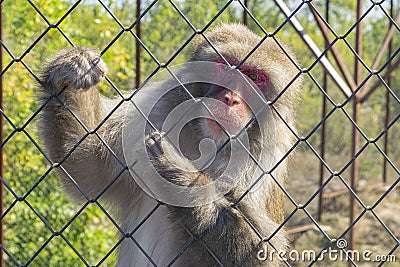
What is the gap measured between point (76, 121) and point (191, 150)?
57 cm

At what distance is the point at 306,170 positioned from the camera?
10180 mm

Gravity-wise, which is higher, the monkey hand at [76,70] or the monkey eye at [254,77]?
the monkey hand at [76,70]

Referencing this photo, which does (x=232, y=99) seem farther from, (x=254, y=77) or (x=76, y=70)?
(x=76, y=70)

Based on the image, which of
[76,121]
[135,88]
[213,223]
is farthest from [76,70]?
[135,88]

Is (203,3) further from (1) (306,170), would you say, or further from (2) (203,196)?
(2) (203,196)

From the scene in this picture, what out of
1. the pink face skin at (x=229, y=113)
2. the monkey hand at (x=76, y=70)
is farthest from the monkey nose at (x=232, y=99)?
the monkey hand at (x=76, y=70)

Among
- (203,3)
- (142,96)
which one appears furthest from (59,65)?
(203,3)

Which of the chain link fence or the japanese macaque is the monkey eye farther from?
the chain link fence

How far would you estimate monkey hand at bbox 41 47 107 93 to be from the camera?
8.88 feet

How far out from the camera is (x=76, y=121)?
3.12m

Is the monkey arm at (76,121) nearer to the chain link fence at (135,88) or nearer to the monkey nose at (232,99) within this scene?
the chain link fence at (135,88)

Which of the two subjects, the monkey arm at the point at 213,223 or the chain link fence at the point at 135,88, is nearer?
the monkey arm at the point at 213,223

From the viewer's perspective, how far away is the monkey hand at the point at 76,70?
8.88 ft

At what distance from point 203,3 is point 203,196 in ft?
18.1
